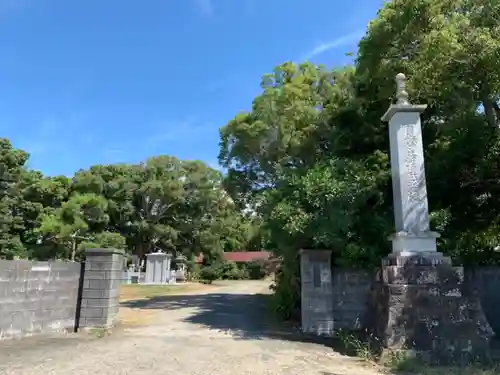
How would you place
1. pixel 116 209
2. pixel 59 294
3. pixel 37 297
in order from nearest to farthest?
pixel 37 297 → pixel 59 294 → pixel 116 209

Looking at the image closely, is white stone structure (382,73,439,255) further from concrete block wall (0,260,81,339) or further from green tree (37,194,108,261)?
green tree (37,194,108,261)

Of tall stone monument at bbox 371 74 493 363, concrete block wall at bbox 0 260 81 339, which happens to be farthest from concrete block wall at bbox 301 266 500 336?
concrete block wall at bbox 0 260 81 339

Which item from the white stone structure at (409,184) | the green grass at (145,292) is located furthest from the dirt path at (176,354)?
the green grass at (145,292)

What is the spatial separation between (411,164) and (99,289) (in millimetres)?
7152

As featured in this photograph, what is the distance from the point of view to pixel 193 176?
39.1 m

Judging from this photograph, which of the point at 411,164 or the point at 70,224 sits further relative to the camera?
the point at 70,224

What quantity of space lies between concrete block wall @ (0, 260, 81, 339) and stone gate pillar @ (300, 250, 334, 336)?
5164 mm

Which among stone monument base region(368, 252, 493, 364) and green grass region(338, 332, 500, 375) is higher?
stone monument base region(368, 252, 493, 364)

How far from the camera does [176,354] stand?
7109 mm

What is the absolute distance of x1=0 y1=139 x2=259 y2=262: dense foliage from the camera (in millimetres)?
25578

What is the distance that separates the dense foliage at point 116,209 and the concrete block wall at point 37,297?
13.1m

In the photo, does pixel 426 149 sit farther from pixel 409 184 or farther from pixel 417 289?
pixel 417 289

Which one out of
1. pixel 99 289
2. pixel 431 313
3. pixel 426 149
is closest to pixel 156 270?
pixel 99 289

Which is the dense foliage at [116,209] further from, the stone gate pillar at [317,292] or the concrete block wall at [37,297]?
the concrete block wall at [37,297]
